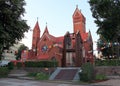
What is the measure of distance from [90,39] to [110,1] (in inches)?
1373

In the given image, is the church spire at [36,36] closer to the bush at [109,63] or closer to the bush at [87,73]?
the bush at [109,63]

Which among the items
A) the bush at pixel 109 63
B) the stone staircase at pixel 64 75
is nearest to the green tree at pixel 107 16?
the bush at pixel 109 63

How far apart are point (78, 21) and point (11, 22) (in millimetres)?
44032

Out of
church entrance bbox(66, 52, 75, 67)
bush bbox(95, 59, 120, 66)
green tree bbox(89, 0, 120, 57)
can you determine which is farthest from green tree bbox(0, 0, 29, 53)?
church entrance bbox(66, 52, 75, 67)

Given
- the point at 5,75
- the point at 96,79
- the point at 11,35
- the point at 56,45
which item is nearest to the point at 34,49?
the point at 56,45

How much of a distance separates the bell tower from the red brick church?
352 millimetres

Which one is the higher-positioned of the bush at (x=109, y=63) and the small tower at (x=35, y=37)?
the small tower at (x=35, y=37)

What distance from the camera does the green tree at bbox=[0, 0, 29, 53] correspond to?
2889 cm

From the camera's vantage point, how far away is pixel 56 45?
5681cm

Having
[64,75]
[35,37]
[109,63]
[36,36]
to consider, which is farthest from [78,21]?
[64,75]

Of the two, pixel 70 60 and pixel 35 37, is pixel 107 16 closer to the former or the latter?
pixel 70 60

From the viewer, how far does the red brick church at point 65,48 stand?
55.8 meters

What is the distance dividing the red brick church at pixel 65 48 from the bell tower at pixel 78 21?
0.35 meters

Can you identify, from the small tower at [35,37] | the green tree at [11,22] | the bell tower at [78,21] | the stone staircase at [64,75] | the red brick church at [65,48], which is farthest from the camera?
the bell tower at [78,21]
